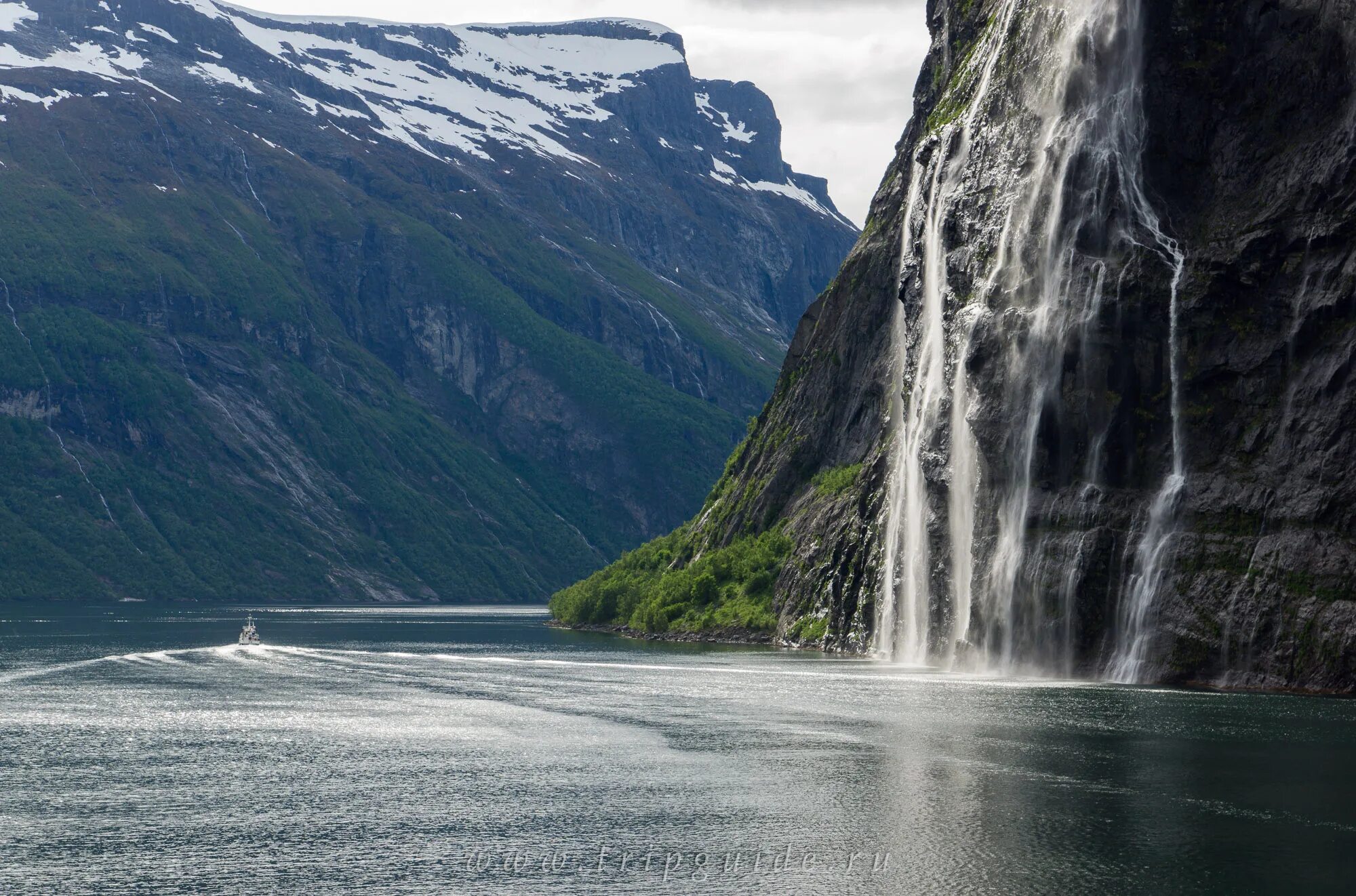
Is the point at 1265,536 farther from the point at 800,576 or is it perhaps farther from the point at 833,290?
the point at 833,290

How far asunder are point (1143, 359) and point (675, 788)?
4634 cm

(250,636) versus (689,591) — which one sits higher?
(689,591)

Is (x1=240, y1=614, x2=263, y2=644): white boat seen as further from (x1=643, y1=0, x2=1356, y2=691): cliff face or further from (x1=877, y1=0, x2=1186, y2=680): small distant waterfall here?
(x1=877, y1=0, x2=1186, y2=680): small distant waterfall

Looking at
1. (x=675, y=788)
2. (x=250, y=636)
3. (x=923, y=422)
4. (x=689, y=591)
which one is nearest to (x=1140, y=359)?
(x=923, y=422)

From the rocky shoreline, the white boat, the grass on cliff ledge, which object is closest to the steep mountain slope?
the rocky shoreline

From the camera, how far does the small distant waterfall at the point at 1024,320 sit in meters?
90.1

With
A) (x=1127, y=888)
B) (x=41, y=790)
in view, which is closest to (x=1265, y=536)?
(x=1127, y=888)

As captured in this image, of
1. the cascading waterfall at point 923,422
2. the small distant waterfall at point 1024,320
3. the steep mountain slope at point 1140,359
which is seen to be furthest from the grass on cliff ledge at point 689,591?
the small distant waterfall at point 1024,320

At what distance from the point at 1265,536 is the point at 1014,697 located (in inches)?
578

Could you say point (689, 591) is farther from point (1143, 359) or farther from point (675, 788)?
point (675, 788)

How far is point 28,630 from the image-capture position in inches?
6176

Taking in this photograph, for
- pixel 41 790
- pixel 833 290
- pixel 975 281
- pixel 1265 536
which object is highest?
pixel 833 290

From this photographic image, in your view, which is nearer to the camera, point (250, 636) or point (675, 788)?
point (675, 788)

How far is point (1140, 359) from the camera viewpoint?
3514 inches
